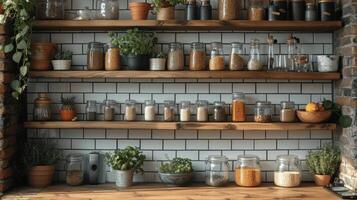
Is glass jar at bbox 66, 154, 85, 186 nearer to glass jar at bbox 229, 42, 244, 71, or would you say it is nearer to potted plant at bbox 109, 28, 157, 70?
potted plant at bbox 109, 28, 157, 70

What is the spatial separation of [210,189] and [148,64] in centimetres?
103

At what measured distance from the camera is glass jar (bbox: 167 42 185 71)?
10.2 ft

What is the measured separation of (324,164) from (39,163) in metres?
2.11

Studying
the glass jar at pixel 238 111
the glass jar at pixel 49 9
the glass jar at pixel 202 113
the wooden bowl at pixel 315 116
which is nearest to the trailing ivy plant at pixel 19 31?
the glass jar at pixel 49 9

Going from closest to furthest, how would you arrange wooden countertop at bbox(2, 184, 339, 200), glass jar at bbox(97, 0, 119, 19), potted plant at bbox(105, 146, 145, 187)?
1. wooden countertop at bbox(2, 184, 339, 200)
2. potted plant at bbox(105, 146, 145, 187)
3. glass jar at bbox(97, 0, 119, 19)

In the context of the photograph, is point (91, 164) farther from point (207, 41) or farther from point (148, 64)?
point (207, 41)

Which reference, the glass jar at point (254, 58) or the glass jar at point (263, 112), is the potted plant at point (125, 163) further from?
the glass jar at point (254, 58)

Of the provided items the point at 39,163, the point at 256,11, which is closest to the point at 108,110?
the point at 39,163

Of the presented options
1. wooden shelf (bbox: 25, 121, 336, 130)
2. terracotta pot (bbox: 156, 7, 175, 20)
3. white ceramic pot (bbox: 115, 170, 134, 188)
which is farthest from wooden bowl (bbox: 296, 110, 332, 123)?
white ceramic pot (bbox: 115, 170, 134, 188)

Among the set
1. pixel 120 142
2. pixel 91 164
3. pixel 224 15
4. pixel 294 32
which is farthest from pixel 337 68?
pixel 91 164

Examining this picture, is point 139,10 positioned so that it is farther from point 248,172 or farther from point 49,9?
point 248,172

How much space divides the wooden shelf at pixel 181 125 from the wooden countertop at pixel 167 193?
17.3 inches

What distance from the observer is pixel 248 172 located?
10.0 feet

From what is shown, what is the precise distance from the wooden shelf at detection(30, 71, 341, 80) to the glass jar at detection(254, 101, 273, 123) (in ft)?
0.76
